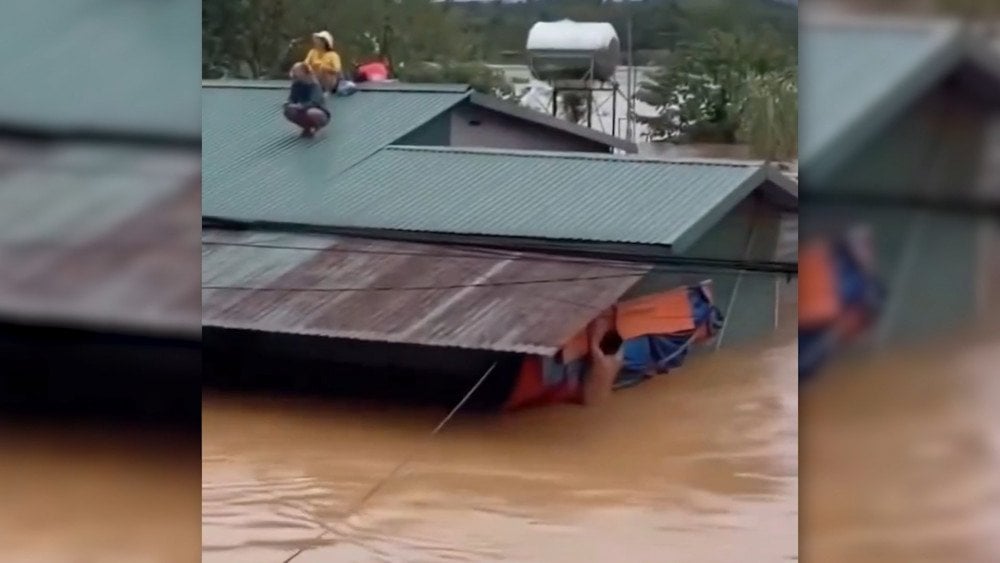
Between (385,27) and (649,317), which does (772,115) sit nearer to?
(649,317)

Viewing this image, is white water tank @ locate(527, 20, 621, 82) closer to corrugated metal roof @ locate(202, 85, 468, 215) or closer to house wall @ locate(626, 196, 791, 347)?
A: corrugated metal roof @ locate(202, 85, 468, 215)

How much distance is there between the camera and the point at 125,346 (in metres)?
3.08

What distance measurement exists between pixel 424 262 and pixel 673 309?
61cm

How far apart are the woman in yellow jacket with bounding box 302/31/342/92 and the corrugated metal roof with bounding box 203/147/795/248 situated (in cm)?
23

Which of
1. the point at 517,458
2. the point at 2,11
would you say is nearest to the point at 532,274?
the point at 517,458

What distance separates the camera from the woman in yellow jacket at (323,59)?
2.72m

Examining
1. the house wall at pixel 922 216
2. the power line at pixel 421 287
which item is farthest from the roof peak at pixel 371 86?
the house wall at pixel 922 216

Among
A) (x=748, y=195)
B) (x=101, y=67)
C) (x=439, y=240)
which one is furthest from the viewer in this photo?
(x=101, y=67)

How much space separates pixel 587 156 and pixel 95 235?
4.49 ft

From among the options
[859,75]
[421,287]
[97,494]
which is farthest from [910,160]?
[97,494]

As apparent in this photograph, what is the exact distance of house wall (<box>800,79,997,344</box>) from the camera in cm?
268

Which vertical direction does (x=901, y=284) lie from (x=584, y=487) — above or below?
above

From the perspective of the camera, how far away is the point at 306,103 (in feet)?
8.96

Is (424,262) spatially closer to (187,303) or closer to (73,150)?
(187,303)
